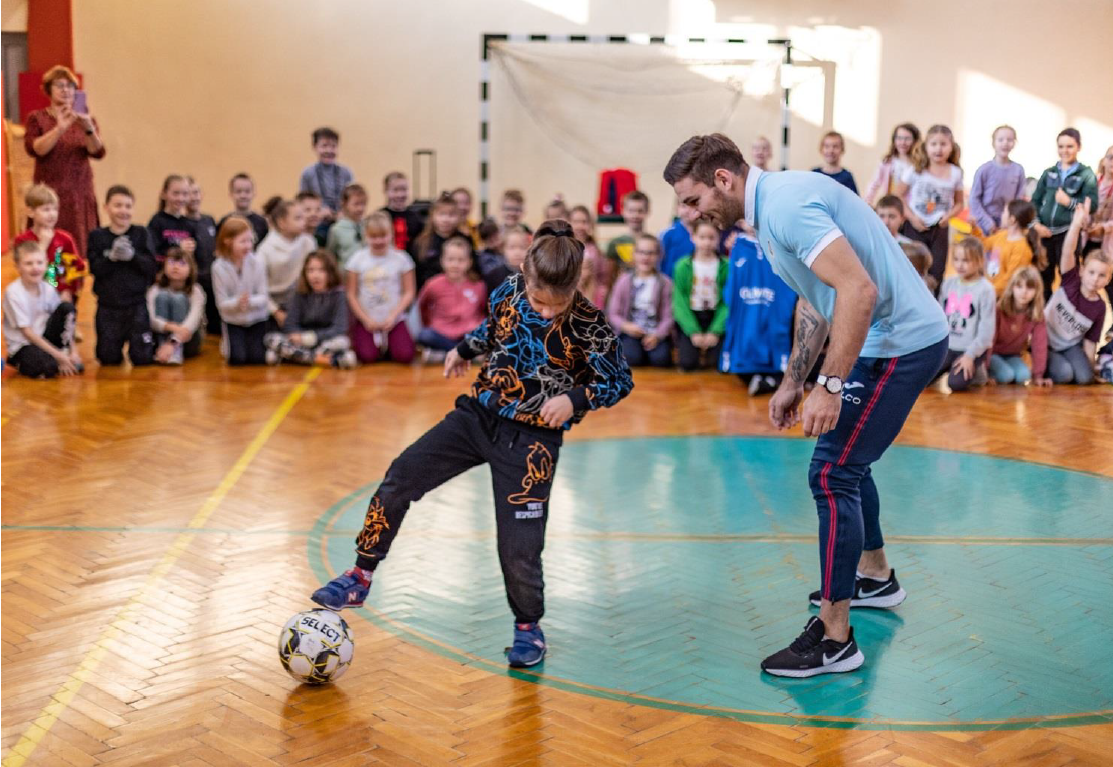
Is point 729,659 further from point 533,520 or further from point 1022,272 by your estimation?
point 1022,272

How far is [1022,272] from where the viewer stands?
8.88 m

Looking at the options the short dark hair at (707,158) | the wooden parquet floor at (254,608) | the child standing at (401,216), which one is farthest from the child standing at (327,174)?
the short dark hair at (707,158)

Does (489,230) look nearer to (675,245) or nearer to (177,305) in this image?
(675,245)

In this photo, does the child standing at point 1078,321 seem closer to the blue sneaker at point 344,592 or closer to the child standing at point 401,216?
the child standing at point 401,216

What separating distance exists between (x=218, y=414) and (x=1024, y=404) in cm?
536

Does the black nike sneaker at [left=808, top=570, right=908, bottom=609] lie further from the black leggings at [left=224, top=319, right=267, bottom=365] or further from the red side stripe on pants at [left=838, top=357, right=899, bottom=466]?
the black leggings at [left=224, top=319, right=267, bottom=365]

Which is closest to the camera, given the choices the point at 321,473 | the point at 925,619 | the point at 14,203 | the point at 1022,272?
the point at 925,619

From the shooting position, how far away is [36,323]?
895 cm

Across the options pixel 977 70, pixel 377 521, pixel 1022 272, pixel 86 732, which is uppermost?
pixel 977 70

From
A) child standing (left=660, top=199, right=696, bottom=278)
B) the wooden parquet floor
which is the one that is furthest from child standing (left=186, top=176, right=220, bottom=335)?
child standing (left=660, top=199, right=696, bottom=278)

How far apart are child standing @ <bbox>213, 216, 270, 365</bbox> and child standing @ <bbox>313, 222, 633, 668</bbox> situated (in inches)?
223

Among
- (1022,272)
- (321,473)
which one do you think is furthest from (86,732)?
(1022,272)

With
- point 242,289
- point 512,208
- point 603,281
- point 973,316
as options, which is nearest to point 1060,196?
point 973,316

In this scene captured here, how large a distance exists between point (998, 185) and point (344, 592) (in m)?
7.74
